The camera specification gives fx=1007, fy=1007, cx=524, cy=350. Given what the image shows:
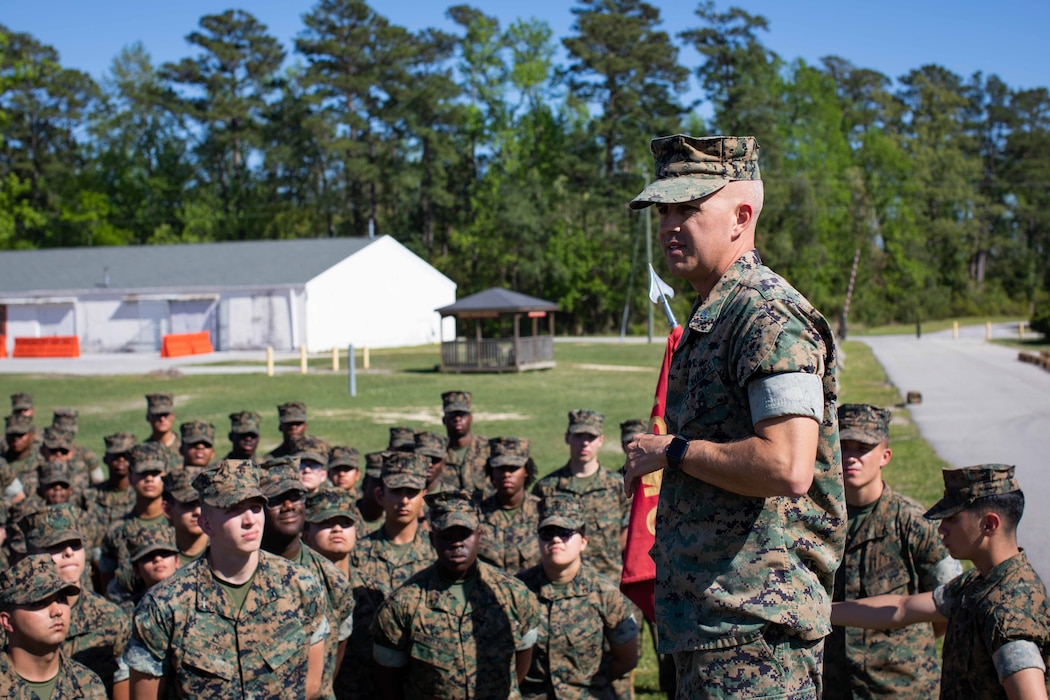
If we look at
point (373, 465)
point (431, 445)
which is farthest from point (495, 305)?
point (373, 465)

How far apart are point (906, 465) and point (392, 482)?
9.39m

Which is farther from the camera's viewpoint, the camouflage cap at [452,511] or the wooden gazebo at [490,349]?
the wooden gazebo at [490,349]

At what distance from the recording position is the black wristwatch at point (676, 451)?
2553 mm

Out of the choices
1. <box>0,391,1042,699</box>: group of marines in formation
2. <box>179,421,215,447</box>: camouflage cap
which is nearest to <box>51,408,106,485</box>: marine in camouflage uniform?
<box>179,421,215,447</box>: camouflage cap

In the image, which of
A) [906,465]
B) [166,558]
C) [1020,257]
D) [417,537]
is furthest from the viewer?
[1020,257]

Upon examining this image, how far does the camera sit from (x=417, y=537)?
20.6 feet

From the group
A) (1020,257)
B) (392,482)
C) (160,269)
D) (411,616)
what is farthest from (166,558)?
(1020,257)

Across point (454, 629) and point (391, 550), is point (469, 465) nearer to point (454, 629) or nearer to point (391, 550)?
point (391, 550)

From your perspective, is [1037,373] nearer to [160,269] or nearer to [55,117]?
[160,269]

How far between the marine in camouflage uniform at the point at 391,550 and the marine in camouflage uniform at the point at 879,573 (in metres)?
2.45

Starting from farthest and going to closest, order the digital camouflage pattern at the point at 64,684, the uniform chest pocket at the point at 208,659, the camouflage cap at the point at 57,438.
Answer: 1. the camouflage cap at the point at 57,438
2. the digital camouflage pattern at the point at 64,684
3. the uniform chest pocket at the point at 208,659

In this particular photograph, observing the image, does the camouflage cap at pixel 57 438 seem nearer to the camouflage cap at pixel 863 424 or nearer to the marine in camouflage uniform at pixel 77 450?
the marine in camouflage uniform at pixel 77 450

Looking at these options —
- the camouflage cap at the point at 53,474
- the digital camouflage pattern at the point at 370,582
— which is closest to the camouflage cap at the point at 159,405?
the camouflage cap at the point at 53,474

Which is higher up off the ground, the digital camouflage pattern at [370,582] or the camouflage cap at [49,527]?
the camouflage cap at [49,527]
